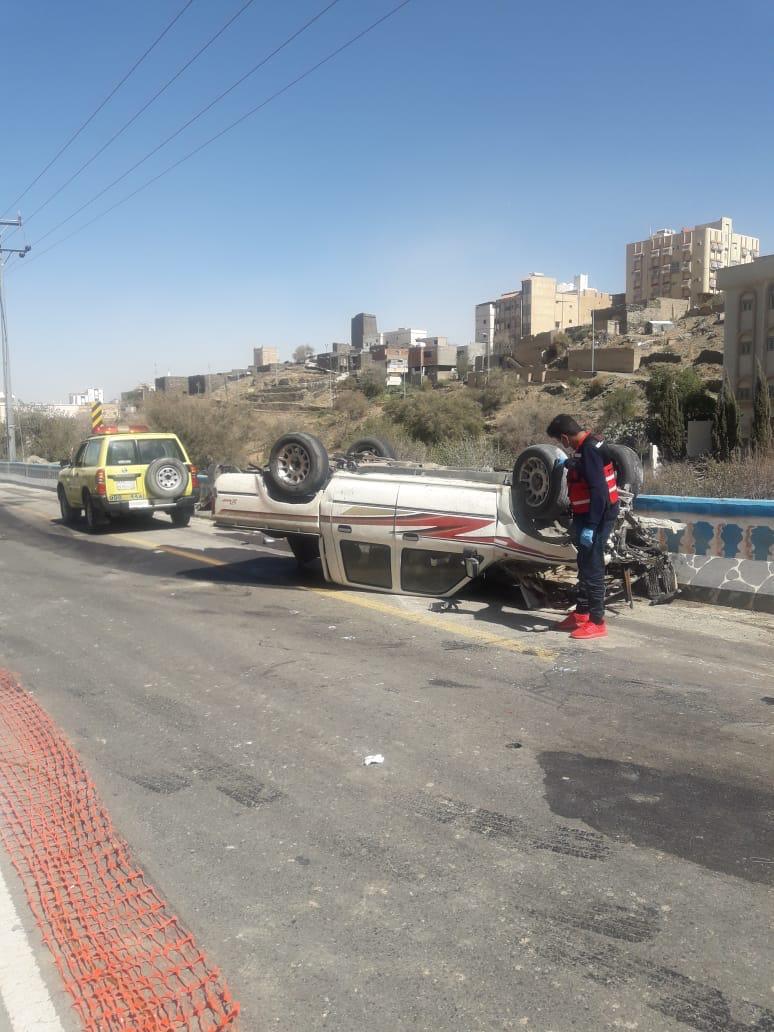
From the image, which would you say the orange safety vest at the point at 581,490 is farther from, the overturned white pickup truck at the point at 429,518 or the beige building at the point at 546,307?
the beige building at the point at 546,307

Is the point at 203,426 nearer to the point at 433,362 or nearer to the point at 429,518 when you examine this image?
the point at 429,518

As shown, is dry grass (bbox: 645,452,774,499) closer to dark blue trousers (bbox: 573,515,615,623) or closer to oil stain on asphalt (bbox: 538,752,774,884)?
dark blue trousers (bbox: 573,515,615,623)

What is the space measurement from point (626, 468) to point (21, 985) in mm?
7028

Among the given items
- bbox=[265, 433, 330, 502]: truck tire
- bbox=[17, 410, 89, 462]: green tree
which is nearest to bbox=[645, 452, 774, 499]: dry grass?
bbox=[265, 433, 330, 502]: truck tire

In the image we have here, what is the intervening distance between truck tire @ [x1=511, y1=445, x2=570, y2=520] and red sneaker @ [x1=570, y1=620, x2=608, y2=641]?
41.5 inches

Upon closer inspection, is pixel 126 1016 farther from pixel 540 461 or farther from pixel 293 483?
pixel 293 483

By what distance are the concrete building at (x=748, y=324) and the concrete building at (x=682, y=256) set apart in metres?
79.9

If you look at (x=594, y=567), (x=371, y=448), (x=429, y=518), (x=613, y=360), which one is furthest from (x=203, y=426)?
(x=613, y=360)

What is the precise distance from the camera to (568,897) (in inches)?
142

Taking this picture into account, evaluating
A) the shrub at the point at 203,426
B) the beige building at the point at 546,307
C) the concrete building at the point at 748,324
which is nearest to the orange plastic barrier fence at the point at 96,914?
the shrub at the point at 203,426

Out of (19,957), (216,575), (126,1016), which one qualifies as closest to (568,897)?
(126,1016)

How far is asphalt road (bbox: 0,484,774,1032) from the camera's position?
3104mm

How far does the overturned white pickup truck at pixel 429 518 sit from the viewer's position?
8.25 metres

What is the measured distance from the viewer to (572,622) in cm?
787
